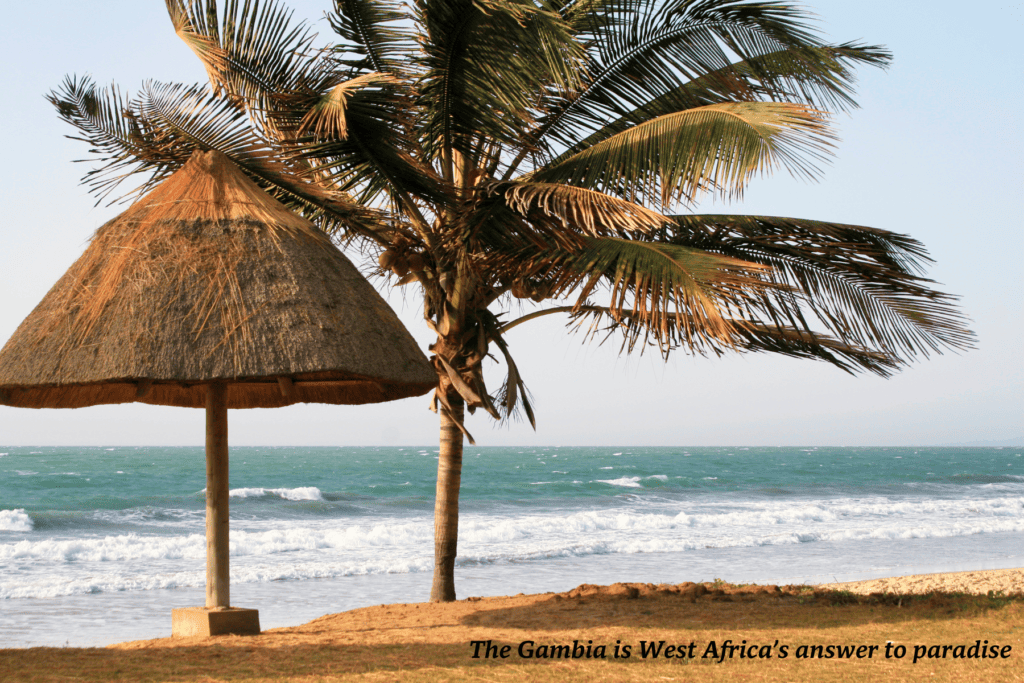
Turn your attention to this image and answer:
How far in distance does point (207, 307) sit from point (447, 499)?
3186mm

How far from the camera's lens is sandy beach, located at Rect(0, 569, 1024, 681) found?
4.73 m

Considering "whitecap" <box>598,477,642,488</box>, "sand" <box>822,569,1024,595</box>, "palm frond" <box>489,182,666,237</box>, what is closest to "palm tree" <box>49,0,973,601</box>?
"palm frond" <box>489,182,666,237</box>

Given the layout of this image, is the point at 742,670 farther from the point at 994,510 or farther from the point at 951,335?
the point at 994,510

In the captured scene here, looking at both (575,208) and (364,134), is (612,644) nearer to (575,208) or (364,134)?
(575,208)

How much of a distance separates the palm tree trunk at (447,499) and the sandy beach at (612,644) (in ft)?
1.13

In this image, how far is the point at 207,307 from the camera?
17.8 feet

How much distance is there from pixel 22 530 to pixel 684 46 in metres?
18.6

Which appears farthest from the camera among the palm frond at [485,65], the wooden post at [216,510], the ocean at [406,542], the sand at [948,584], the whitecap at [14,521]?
the whitecap at [14,521]

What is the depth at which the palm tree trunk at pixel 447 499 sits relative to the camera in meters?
7.70

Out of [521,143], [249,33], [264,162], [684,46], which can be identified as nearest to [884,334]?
[684,46]

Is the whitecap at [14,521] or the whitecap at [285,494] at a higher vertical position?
the whitecap at [14,521]

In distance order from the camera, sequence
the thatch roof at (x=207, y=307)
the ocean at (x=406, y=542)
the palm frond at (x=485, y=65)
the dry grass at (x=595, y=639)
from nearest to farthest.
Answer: the dry grass at (x=595, y=639), the thatch roof at (x=207, y=307), the palm frond at (x=485, y=65), the ocean at (x=406, y=542)

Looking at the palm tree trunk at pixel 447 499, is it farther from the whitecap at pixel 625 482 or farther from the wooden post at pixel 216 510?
the whitecap at pixel 625 482

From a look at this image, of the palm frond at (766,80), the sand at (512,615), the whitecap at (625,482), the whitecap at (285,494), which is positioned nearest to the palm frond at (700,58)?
the palm frond at (766,80)
